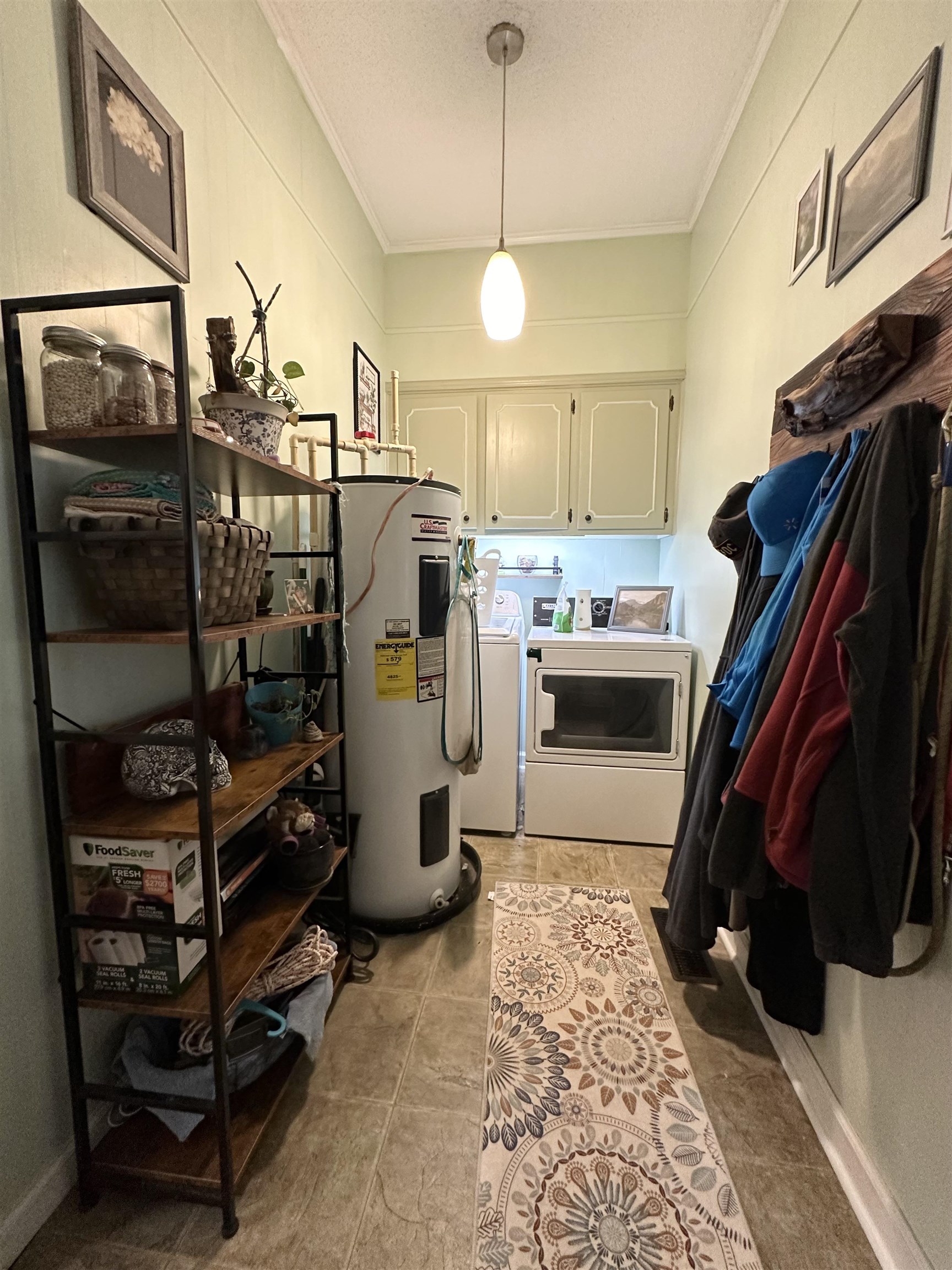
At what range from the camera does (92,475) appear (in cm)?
86

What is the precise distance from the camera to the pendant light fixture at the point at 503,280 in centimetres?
158

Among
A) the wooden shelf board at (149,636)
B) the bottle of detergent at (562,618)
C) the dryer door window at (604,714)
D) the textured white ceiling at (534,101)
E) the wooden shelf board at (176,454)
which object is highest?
the textured white ceiling at (534,101)

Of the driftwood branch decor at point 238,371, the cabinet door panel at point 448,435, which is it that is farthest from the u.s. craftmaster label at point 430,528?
the cabinet door panel at point 448,435

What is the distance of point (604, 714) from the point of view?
236 cm

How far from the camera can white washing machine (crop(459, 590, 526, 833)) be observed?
2.34m

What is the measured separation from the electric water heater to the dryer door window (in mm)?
691

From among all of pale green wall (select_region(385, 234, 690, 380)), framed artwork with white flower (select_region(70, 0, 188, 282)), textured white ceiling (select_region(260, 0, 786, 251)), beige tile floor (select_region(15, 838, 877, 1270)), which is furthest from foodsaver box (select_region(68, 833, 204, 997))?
pale green wall (select_region(385, 234, 690, 380))

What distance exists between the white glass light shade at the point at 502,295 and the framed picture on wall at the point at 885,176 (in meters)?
0.89

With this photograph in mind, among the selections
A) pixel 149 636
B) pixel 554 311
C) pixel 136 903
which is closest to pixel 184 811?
pixel 136 903

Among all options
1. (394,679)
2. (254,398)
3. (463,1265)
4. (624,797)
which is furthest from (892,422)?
(624,797)

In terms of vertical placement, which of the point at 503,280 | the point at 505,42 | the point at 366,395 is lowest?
the point at 366,395

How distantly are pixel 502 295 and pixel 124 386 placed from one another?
4.36 ft

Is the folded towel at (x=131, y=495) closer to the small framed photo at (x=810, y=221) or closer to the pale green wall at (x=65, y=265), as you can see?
the pale green wall at (x=65, y=265)

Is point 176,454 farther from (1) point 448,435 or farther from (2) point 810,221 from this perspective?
(1) point 448,435
